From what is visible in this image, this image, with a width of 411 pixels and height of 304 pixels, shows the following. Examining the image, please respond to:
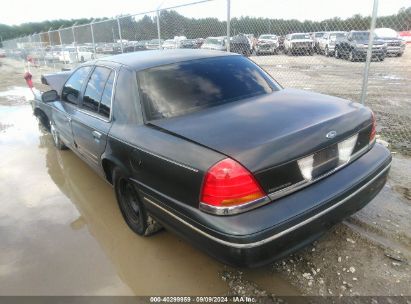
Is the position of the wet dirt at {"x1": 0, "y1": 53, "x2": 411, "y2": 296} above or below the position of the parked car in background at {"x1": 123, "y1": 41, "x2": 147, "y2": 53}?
below

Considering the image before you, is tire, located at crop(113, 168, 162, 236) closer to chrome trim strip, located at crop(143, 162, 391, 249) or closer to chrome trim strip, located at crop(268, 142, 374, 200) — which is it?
chrome trim strip, located at crop(143, 162, 391, 249)

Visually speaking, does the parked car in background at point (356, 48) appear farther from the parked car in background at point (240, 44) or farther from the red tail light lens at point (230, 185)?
the red tail light lens at point (230, 185)

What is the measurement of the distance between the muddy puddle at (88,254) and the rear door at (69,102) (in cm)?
71

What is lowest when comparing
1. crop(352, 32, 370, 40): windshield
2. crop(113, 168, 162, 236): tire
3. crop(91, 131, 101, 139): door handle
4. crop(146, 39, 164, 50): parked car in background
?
crop(113, 168, 162, 236): tire

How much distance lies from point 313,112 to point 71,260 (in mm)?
2362

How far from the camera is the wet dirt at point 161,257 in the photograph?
261 centimetres

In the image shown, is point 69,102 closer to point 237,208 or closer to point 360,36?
point 237,208

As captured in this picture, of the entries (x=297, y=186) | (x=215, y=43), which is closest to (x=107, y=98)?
(x=297, y=186)

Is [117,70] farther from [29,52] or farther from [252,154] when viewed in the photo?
[29,52]

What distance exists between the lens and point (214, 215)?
217cm

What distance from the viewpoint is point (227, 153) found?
2152mm

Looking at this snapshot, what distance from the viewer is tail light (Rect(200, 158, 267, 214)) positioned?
6.93 feet

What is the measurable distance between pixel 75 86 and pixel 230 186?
9.89 feet

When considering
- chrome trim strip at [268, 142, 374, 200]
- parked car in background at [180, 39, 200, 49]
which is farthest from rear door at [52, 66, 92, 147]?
parked car in background at [180, 39, 200, 49]
